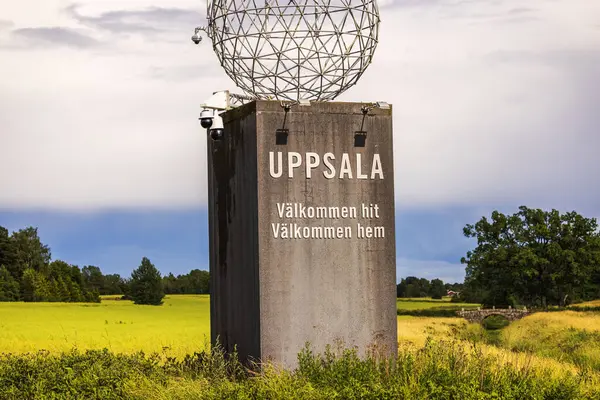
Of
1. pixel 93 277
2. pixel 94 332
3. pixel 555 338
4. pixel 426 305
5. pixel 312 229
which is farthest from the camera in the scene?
pixel 93 277

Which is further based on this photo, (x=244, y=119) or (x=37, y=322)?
(x=37, y=322)

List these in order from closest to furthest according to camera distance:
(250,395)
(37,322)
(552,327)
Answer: (250,395) < (37,322) < (552,327)

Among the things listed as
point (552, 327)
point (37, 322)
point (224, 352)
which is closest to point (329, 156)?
point (224, 352)

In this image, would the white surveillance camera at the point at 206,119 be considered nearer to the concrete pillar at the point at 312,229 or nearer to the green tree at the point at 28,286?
the concrete pillar at the point at 312,229

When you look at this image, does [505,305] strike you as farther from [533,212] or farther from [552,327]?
[552,327]

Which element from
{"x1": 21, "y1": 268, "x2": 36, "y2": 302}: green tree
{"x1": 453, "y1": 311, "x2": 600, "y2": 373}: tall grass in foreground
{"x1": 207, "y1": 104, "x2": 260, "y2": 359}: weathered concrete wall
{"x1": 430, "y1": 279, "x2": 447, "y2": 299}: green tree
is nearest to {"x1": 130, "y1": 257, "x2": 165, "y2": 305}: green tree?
{"x1": 21, "y1": 268, "x2": 36, "y2": 302}: green tree

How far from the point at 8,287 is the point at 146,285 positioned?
12829mm

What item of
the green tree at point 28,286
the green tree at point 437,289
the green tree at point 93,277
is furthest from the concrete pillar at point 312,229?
the green tree at point 437,289

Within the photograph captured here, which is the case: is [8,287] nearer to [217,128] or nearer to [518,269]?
[518,269]

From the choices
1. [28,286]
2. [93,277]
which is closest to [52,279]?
[28,286]

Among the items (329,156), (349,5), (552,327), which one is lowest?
(552,327)

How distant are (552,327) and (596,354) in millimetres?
20814

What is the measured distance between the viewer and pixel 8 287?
8319 cm

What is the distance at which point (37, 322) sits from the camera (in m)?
42.9
